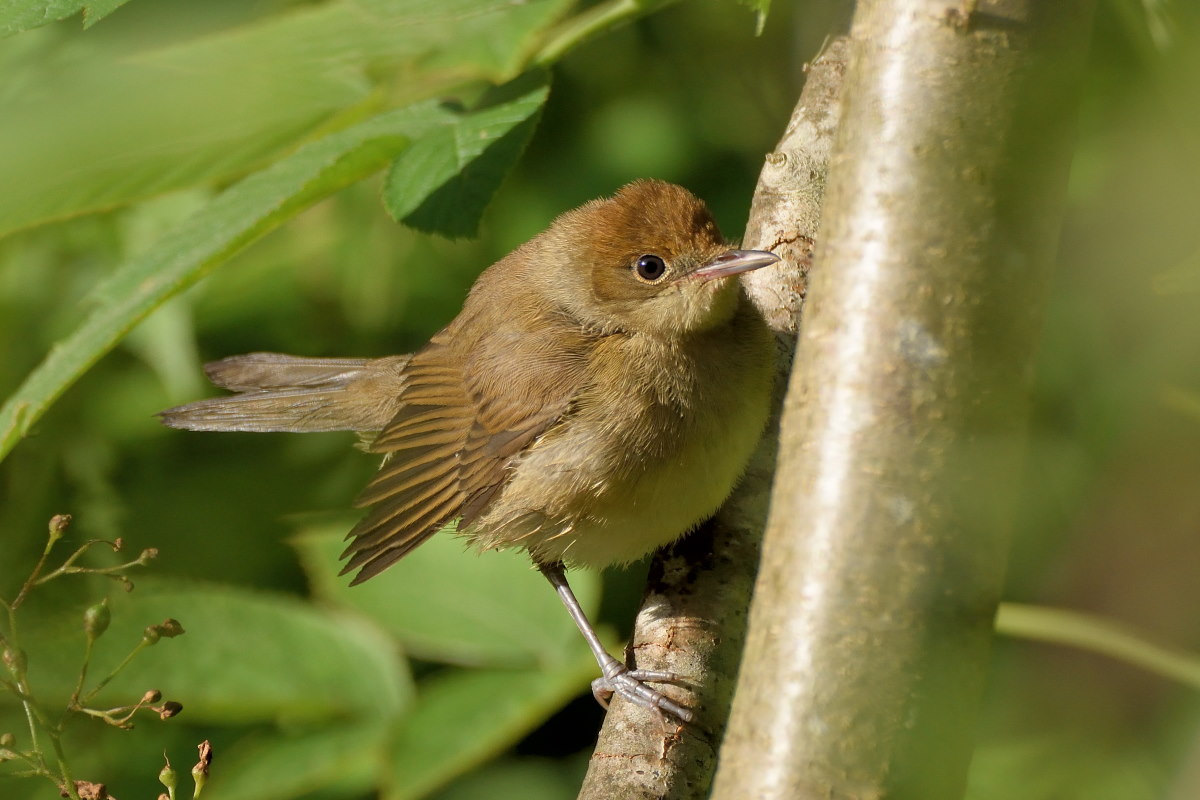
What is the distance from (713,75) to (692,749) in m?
2.91

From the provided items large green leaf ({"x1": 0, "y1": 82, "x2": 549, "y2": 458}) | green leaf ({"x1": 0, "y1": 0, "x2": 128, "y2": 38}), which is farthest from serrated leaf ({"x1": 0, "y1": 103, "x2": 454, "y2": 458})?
green leaf ({"x1": 0, "y1": 0, "x2": 128, "y2": 38})

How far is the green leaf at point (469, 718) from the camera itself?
2580 mm

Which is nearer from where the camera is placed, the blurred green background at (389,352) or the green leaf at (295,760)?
the blurred green background at (389,352)

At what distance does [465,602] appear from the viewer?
3074 mm

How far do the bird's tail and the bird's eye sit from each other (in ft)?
3.14

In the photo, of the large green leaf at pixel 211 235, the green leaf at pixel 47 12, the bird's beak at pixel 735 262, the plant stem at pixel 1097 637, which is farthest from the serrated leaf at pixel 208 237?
the plant stem at pixel 1097 637

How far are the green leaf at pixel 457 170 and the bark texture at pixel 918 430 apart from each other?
112 centimetres

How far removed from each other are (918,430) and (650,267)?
1.89m

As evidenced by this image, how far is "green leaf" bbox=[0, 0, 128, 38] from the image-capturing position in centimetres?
182

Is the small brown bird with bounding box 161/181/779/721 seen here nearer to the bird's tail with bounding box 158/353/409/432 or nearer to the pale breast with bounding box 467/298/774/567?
the pale breast with bounding box 467/298/774/567

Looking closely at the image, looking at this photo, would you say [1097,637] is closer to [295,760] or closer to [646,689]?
[646,689]

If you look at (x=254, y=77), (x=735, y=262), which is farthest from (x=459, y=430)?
(x=254, y=77)

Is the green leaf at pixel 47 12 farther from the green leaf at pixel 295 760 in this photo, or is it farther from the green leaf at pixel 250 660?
the green leaf at pixel 295 760

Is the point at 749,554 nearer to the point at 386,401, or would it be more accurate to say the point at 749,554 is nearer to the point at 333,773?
the point at 333,773
